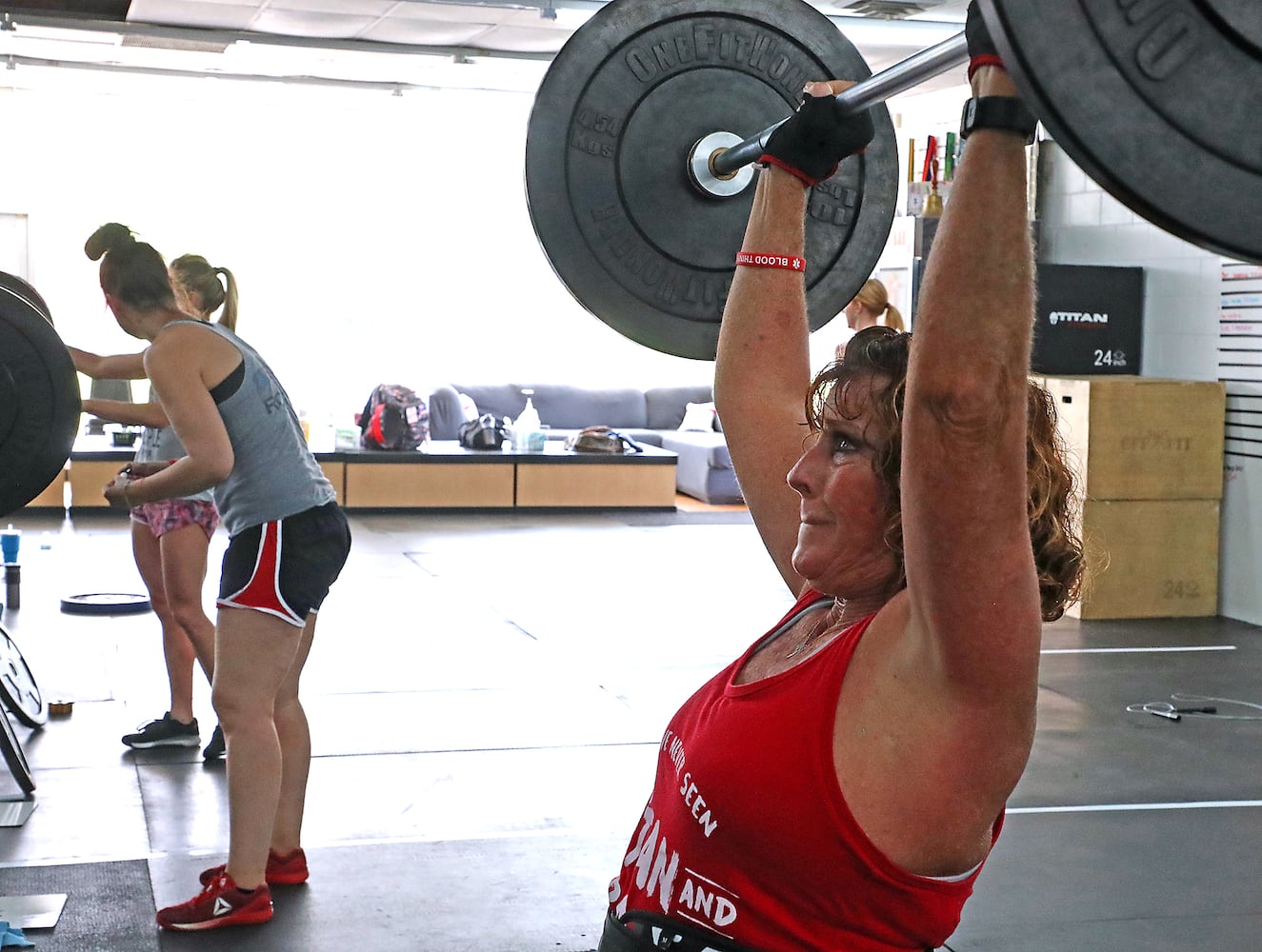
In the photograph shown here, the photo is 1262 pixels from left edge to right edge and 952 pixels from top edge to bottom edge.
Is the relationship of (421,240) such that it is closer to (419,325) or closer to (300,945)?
(419,325)

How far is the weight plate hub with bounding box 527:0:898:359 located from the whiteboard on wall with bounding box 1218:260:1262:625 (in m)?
4.85

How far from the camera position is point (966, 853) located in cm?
101

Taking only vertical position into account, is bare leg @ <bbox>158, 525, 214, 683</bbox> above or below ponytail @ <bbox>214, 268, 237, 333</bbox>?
below

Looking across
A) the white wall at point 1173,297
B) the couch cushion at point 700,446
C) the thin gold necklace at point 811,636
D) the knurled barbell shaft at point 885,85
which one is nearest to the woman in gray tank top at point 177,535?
the knurled barbell shaft at point 885,85

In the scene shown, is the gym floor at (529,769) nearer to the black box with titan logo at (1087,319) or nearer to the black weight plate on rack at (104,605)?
the black weight plate on rack at (104,605)

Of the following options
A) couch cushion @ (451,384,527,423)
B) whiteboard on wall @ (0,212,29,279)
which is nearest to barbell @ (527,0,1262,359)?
couch cushion @ (451,384,527,423)

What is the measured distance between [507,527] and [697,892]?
7.44 meters

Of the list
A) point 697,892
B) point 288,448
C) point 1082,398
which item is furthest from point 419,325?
point 697,892

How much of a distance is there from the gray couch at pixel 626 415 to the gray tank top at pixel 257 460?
7092 millimetres

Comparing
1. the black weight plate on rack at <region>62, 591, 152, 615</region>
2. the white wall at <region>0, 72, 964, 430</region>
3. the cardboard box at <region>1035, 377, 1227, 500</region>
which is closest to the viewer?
the black weight plate on rack at <region>62, 591, 152, 615</region>

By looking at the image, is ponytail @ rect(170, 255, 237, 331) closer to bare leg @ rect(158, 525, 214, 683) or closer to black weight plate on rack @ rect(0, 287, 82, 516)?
black weight plate on rack @ rect(0, 287, 82, 516)

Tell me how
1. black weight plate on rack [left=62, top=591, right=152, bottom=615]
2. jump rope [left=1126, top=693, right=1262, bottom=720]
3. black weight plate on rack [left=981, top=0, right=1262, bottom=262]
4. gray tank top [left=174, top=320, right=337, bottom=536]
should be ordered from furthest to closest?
black weight plate on rack [left=62, top=591, right=152, bottom=615] → jump rope [left=1126, top=693, right=1262, bottom=720] → gray tank top [left=174, top=320, right=337, bottom=536] → black weight plate on rack [left=981, top=0, right=1262, bottom=262]

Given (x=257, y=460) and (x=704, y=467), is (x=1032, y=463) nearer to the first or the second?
(x=257, y=460)

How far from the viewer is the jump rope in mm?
4541
